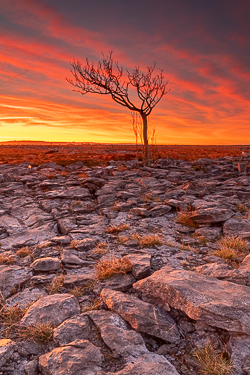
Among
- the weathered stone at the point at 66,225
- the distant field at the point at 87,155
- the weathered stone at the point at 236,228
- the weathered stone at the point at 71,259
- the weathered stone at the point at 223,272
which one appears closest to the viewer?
the weathered stone at the point at 223,272

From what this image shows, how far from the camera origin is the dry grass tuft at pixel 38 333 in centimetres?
342

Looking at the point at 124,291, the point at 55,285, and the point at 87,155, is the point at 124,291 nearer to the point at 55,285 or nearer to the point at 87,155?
the point at 55,285

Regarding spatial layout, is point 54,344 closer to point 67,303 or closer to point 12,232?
point 67,303

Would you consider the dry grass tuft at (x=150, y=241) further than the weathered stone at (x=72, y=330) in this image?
Yes

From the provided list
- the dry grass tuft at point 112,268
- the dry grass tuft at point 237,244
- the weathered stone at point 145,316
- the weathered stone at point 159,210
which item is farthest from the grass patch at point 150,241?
→ the weathered stone at point 145,316

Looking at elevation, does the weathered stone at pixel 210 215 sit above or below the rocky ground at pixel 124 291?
above

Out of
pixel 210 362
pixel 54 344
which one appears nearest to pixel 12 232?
pixel 54 344

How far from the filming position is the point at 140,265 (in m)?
A: 5.19

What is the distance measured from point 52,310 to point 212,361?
7.93 feet

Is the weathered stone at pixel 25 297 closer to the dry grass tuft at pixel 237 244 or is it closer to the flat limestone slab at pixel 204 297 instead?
the flat limestone slab at pixel 204 297

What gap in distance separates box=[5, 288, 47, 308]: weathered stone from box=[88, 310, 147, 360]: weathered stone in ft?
4.26

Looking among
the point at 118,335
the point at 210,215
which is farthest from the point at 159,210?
the point at 118,335

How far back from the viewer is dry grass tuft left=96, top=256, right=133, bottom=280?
16.7 ft

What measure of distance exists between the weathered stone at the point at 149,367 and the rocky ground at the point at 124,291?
1 cm
